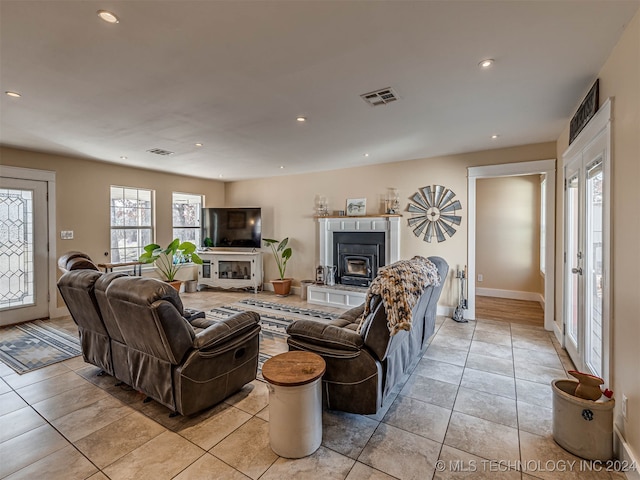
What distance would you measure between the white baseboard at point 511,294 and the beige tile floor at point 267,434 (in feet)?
10.5

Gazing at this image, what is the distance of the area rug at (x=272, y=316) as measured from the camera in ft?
11.9

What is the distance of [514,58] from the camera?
6.84ft

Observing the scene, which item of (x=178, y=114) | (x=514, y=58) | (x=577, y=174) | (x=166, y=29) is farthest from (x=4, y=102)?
(x=577, y=174)

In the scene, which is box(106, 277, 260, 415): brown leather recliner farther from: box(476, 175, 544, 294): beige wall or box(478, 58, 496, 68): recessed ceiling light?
box(476, 175, 544, 294): beige wall

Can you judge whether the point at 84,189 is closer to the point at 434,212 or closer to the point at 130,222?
the point at 130,222

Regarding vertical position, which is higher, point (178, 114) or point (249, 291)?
point (178, 114)

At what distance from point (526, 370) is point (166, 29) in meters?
4.12

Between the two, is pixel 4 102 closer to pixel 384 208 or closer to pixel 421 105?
pixel 421 105

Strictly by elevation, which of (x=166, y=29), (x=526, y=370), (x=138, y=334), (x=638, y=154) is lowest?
(x=526, y=370)

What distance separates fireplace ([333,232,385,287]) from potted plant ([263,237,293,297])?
118 cm

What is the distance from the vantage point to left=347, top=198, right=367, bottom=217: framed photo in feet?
18.4

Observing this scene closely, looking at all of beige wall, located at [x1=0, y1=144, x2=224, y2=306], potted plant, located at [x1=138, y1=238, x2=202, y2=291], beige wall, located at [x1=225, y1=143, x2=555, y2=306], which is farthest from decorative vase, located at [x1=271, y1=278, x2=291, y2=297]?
beige wall, located at [x1=0, y1=144, x2=224, y2=306]

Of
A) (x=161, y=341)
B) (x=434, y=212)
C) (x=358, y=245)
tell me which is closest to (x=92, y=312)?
(x=161, y=341)

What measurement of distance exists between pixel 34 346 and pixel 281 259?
13.6 feet
